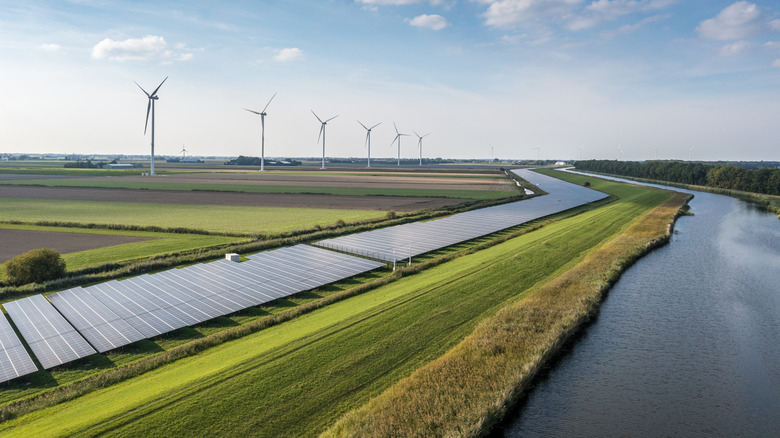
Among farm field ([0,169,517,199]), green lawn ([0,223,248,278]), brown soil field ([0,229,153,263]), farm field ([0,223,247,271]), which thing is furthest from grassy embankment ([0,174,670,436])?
farm field ([0,169,517,199])

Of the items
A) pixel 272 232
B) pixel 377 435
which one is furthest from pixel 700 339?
pixel 272 232

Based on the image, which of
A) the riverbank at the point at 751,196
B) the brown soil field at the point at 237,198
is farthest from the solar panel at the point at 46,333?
the riverbank at the point at 751,196

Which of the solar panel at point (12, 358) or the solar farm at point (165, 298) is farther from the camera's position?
the solar farm at point (165, 298)

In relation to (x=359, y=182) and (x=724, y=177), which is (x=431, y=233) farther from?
(x=724, y=177)

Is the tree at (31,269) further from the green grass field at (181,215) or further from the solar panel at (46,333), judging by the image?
the green grass field at (181,215)

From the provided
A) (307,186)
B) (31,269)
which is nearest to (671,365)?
(31,269)
